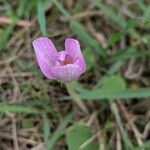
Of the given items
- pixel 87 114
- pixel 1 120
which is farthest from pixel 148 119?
pixel 1 120

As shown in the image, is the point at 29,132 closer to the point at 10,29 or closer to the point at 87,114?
the point at 87,114

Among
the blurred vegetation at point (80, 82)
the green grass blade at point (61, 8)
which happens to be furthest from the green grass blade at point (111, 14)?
the green grass blade at point (61, 8)

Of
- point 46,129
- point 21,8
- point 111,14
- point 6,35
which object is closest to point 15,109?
point 46,129

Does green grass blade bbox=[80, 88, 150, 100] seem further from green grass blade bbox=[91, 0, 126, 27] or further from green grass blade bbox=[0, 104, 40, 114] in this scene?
green grass blade bbox=[91, 0, 126, 27]

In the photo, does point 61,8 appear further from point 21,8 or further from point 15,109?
point 15,109

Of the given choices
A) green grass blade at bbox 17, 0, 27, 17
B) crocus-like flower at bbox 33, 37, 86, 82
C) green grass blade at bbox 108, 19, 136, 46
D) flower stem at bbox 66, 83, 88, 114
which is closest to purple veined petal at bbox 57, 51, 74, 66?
crocus-like flower at bbox 33, 37, 86, 82

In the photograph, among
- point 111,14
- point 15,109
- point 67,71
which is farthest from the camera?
point 111,14
